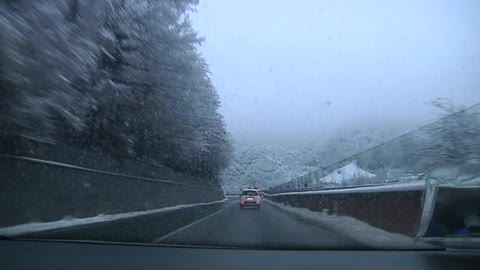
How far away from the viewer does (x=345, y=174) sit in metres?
28.2

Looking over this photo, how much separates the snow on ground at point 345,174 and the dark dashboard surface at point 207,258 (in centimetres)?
1292

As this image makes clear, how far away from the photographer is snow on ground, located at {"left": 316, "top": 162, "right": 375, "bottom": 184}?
957 inches

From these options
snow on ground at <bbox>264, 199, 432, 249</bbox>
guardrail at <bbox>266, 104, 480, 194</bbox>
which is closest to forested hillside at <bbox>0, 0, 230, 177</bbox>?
snow on ground at <bbox>264, 199, 432, 249</bbox>

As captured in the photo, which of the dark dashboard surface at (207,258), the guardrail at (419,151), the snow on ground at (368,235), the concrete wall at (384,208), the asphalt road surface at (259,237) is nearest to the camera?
the dark dashboard surface at (207,258)

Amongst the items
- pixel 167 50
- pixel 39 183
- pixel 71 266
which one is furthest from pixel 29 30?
pixel 167 50

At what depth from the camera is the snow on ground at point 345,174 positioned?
24.3 meters

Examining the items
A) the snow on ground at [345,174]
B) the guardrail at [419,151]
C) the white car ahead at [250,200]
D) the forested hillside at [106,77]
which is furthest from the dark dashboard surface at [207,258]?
the white car ahead at [250,200]

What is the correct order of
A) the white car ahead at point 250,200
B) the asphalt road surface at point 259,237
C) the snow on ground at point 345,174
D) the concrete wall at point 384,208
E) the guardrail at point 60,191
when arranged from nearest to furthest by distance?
the asphalt road surface at point 259,237 → the concrete wall at point 384,208 → the guardrail at point 60,191 → the snow on ground at point 345,174 → the white car ahead at point 250,200

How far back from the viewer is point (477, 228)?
7.93m

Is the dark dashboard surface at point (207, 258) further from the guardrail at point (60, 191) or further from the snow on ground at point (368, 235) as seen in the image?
the guardrail at point (60, 191)

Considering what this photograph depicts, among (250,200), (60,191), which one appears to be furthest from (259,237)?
(250,200)

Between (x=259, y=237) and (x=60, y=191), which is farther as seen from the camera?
(x=60, y=191)

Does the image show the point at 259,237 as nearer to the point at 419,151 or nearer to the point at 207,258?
the point at 419,151

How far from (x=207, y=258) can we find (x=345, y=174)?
20839 mm
